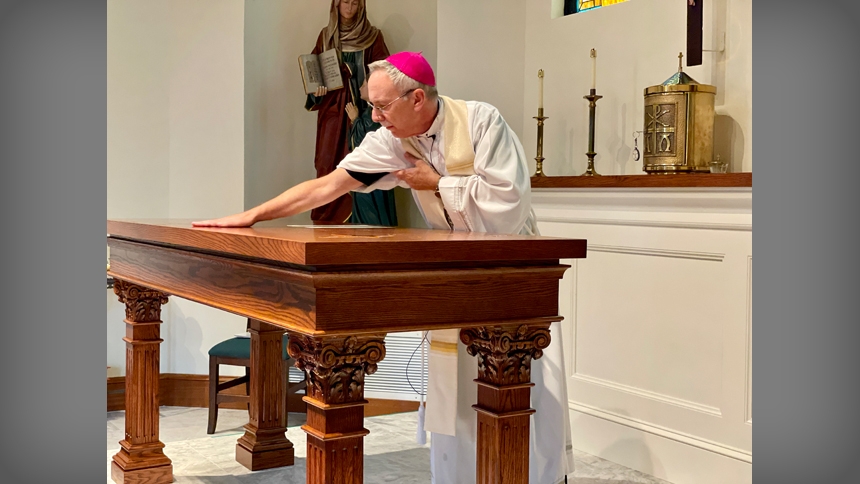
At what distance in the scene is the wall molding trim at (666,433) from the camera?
4.06 meters

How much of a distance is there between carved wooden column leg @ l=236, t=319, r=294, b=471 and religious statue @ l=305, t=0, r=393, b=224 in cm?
162

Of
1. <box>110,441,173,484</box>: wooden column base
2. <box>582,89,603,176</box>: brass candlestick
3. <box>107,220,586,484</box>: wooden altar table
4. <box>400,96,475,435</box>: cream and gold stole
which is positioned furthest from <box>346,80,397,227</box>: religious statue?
<box>107,220,586,484</box>: wooden altar table

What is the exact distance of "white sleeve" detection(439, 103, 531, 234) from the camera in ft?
10.4

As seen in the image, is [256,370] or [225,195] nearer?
[256,370]

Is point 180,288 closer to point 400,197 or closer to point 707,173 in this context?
point 707,173

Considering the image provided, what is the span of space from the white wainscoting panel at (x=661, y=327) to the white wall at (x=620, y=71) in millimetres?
461

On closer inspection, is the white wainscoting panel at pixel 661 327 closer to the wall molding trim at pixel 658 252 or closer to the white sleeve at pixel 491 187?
the wall molding trim at pixel 658 252

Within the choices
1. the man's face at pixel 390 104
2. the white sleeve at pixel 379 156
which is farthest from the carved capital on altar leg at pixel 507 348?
the white sleeve at pixel 379 156

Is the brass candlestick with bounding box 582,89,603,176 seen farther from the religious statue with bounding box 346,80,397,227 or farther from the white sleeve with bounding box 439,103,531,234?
the white sleeve with bounding box 439,103,531,234

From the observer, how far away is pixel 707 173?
4.24 meters

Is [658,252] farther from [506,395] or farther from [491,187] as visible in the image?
[506,395]

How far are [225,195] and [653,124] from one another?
9.94 feet

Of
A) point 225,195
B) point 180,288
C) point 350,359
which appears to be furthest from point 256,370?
point 350,359

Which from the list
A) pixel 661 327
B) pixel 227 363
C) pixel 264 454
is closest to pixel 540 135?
pixel 661 327
